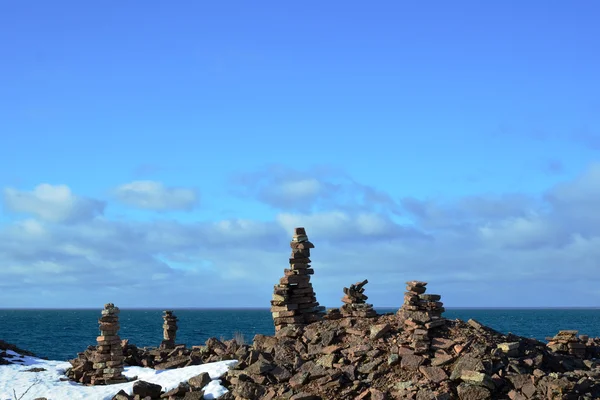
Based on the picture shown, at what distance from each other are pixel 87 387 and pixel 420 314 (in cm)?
1249

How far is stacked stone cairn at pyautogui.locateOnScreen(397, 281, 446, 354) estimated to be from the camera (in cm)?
2348

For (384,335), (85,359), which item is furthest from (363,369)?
(85,359)

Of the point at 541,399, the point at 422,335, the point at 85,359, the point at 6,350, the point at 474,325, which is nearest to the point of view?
the point at 541,399

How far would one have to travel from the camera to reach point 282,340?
85.9 feet

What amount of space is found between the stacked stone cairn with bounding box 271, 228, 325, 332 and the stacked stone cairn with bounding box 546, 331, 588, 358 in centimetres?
936

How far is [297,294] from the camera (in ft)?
95.6

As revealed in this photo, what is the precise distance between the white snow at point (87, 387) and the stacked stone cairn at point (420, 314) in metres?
6.41

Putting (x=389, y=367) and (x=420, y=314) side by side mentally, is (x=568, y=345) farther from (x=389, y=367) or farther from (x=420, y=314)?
(x=389, y=367)

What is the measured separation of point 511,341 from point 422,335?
133 inches

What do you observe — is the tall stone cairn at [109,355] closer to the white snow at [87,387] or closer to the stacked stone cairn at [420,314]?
the white snow at [87,387]

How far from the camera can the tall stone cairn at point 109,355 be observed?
26.7 metres

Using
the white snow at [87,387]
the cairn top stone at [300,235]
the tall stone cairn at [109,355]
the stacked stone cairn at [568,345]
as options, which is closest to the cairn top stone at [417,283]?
the cairn top stone at [300,235]

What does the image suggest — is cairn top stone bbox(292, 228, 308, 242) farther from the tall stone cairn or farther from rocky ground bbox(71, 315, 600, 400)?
the tall stone cairn

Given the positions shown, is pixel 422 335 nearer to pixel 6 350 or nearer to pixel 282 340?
pixel 282 340
